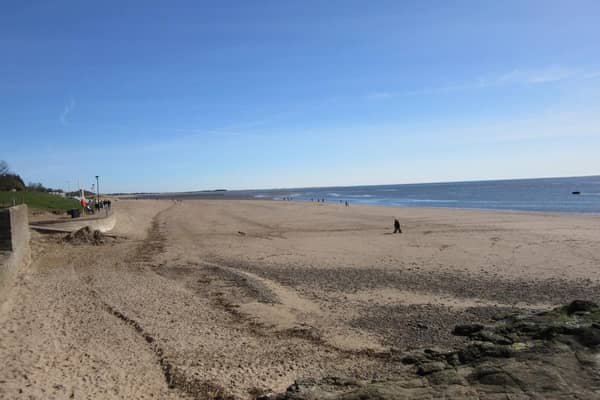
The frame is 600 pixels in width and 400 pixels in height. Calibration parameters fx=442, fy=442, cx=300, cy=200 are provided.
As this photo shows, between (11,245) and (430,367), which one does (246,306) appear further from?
(11,245)

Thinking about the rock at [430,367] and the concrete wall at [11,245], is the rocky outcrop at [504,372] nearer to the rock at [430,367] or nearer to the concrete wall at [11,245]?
the rock at [430,367]

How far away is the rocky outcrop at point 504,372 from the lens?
4.72 m

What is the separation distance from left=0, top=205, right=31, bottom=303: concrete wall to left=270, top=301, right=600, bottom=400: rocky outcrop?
9500 mm

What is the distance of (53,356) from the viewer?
7.79 metres

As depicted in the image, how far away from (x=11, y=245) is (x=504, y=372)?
1362 centimetres

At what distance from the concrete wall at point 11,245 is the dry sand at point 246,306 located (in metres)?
0.41

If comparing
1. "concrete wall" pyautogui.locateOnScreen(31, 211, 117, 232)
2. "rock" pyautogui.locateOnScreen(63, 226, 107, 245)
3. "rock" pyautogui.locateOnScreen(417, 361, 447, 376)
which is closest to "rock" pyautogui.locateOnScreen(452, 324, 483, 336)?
"rock" pyautogui.locateOnScreen(417, 361, 447, 376)

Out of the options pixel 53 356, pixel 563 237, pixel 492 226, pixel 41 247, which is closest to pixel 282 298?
pixel 53 356

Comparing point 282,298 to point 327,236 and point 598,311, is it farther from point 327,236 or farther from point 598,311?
point 327,236

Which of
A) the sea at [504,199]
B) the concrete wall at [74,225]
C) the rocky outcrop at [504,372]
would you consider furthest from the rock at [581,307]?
the sea at [504,199]

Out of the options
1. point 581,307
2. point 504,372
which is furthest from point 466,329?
point 504,372

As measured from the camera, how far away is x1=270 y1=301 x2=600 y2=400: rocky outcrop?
4719 millimetres

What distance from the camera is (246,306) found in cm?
1111

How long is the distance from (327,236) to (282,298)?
1415 cm
